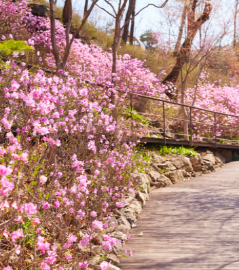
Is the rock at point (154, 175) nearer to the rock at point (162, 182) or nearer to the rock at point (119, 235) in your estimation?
the rock at point (162, 182)

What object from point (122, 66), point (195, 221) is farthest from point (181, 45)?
point (195, 221)

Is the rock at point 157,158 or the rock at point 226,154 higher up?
the rock at point 157,158

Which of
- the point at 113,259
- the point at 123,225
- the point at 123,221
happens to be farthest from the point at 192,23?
the point at 113,259

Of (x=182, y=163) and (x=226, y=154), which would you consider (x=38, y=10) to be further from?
(x=226, y=154)

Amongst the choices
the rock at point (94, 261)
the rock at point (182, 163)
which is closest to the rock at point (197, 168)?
the rock at point (182, 163)

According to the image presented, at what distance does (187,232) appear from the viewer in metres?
3.93

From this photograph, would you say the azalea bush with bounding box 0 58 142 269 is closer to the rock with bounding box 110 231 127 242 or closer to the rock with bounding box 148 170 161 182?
the rock with bounding box 110 231 127 242

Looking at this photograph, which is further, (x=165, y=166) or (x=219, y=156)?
(x=219, y=156)

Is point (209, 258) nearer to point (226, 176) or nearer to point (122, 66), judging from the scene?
point (226, 176)

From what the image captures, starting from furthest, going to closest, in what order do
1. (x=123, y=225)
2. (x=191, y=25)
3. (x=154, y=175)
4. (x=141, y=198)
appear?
(x=191, y=25)
(x=154, y=175)
(x=141, y=198)
(x=123, y=225)

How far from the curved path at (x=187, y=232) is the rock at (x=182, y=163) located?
1800 millimetres

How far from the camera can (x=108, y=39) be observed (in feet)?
55.6

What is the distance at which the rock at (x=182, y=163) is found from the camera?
8.14 m

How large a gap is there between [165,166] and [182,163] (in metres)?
0.85
